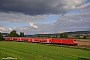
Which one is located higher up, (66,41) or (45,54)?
(66,41)

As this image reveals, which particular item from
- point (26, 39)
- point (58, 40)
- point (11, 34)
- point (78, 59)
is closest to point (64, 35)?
point (26, 39)

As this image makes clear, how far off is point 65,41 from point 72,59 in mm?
42848

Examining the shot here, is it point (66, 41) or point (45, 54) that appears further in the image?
point (66, 41)

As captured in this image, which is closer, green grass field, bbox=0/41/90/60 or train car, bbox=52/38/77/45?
green grass field, bbox=0/41/90/60

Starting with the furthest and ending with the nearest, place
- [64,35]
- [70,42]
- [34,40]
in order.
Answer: [64,35] → [34,40] → [70,42]

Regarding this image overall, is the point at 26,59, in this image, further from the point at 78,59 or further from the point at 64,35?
the point at 64,35

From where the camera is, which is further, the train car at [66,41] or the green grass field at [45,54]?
the train car at [66,41]

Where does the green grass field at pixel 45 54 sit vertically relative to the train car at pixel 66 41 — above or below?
below

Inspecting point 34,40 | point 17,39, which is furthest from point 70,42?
point 17,39

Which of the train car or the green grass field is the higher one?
the train car

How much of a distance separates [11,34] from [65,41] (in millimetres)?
74322

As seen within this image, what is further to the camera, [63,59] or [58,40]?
[58,40]

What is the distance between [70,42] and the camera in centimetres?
6206

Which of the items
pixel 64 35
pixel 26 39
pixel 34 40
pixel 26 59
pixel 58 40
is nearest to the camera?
pixel 26 59
